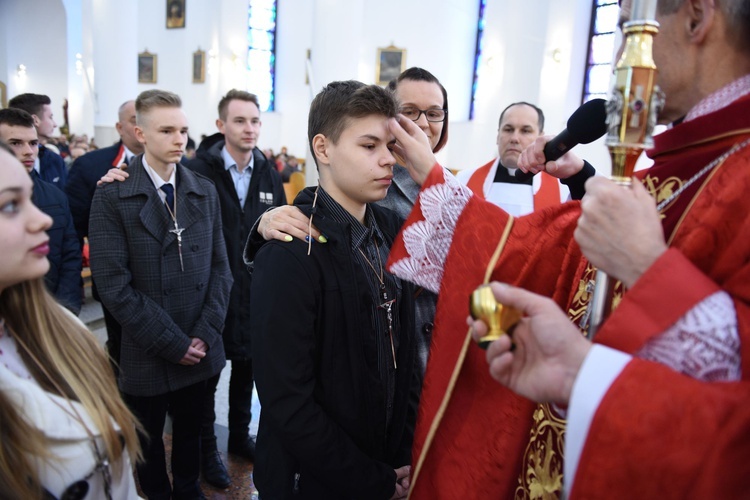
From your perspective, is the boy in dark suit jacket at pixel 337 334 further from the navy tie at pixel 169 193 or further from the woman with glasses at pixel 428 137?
the navy tie at pixel 169 193

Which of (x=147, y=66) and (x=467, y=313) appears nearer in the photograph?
(x=467, y=313)

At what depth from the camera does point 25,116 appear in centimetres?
319

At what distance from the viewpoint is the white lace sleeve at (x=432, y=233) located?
54.1 inches

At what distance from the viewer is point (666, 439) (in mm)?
793

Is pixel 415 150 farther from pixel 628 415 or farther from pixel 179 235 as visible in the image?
pixel 179 235

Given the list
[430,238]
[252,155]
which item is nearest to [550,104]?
[252,155]

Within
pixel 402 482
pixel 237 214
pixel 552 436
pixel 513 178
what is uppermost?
pixel 513 178

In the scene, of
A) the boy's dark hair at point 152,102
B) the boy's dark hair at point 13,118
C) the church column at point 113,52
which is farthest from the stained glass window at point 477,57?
the boy's dark hair at point 13,118

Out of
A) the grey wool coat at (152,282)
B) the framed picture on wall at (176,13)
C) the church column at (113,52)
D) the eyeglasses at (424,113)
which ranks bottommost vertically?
the grey wool coat at (152,282)

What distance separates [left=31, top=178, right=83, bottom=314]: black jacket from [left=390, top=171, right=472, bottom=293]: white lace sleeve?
2102 mm

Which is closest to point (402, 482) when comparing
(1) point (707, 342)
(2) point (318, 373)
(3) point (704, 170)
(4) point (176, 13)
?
(2) point (318, 373)

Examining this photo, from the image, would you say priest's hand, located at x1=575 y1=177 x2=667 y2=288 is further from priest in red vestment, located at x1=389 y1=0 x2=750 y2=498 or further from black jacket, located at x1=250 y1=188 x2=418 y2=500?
black jacket, located at x1=250 y1=188 x2=418 y2=500

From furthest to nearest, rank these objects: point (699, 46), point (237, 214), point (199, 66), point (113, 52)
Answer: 1. point (199, 66)
2. point (113, 52)
3. point (237, 214)
4. point (699, 46)

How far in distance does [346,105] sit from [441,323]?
0.68m
